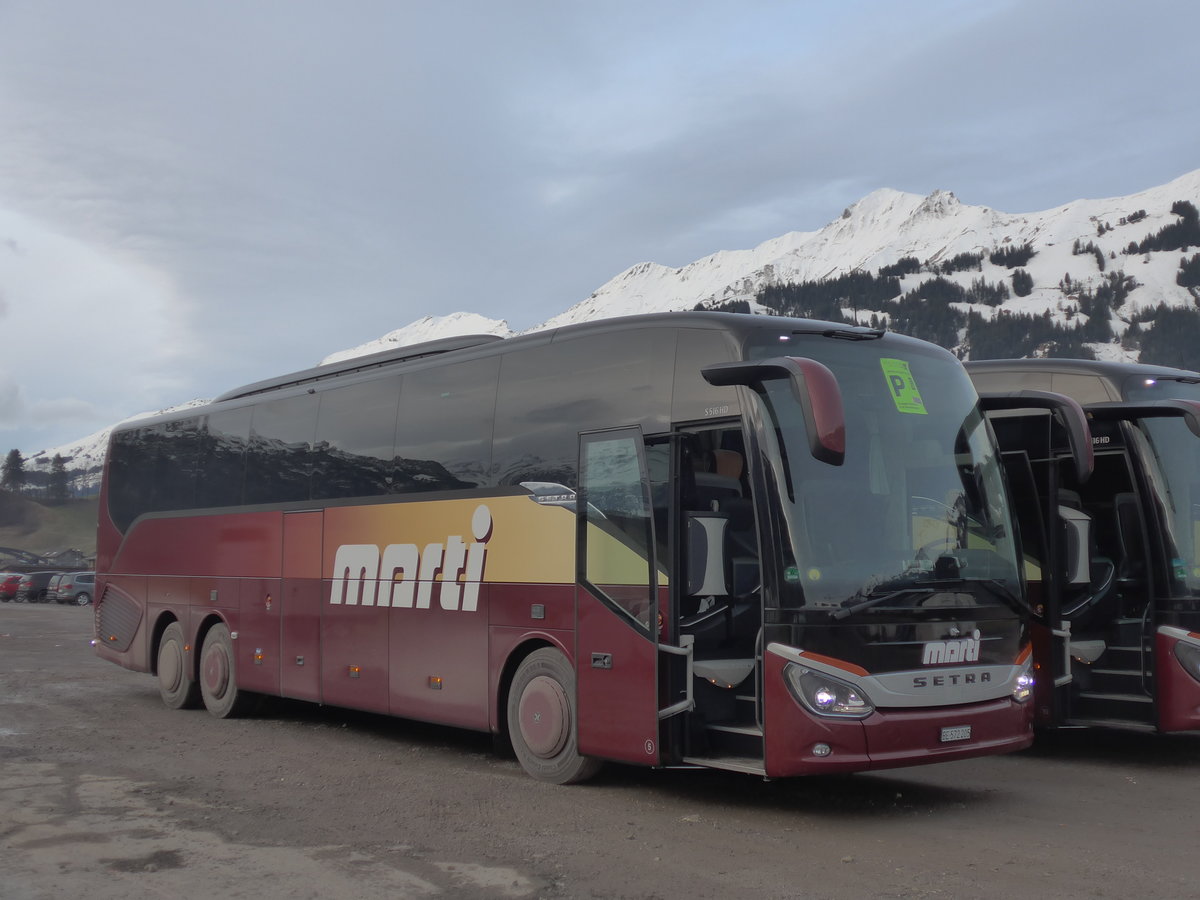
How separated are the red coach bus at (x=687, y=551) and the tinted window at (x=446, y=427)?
0.03 metres

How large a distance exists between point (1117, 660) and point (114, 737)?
30.9 ft

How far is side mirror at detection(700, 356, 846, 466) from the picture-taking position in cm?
723

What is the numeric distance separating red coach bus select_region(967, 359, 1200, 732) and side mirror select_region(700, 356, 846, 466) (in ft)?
13.4

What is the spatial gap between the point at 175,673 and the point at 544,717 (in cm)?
785

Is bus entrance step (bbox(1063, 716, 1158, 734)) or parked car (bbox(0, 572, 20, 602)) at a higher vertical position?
bus entrance step (bbox(1063, 716, 1158, 734))

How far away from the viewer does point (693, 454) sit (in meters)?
8.71

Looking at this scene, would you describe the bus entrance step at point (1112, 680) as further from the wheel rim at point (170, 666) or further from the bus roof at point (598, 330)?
the wheel rim at point (170, 666)

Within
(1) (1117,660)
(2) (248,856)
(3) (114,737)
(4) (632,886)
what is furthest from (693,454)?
(3) (114,737)

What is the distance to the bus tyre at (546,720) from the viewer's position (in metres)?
9.34

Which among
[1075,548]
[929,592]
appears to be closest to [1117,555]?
[1075,548]

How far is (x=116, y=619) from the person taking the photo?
685 inches

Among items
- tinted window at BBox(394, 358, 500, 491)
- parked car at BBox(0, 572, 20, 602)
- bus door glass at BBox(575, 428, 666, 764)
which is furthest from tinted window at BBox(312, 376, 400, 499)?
parked car at BBox(0, 572, 20, 602)

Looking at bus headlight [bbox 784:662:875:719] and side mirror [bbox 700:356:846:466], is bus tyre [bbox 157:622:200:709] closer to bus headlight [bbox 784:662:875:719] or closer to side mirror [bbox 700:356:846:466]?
bus headlight [bbox 784:662:875:719]

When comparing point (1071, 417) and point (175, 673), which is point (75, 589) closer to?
point (175, 673)
